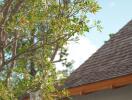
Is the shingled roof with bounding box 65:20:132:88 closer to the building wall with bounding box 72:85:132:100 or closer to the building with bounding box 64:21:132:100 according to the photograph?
the building with bounding box 64:21:132:100

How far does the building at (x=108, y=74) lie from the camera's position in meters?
12.4

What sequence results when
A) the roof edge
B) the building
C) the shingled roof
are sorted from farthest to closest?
1. the shingled roof
2. the building
3. the roof edge

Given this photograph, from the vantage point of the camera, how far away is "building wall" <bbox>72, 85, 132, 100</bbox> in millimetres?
12875

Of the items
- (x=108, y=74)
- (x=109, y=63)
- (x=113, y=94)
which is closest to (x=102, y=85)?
(x=108, y=74)

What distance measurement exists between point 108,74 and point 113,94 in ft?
2.70

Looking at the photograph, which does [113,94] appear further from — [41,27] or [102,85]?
[41,27]

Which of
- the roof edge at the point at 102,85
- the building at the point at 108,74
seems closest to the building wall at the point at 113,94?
the building at the point at 108,74

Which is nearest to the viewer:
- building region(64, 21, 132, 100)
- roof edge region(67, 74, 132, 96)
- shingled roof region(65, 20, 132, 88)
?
roof edge region(67, 74, 132, 96)

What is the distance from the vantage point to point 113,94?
530 inches

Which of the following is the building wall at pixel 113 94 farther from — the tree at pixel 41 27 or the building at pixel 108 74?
the tree at pixel 41 27

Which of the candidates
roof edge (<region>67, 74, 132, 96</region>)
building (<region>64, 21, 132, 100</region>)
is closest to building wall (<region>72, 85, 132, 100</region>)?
building (<region>64, 21, 132, 100</region>)

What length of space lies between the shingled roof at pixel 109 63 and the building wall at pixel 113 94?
57 cm

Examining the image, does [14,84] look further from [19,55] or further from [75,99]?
[19,55]

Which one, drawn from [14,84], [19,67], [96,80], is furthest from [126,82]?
[14,84]
